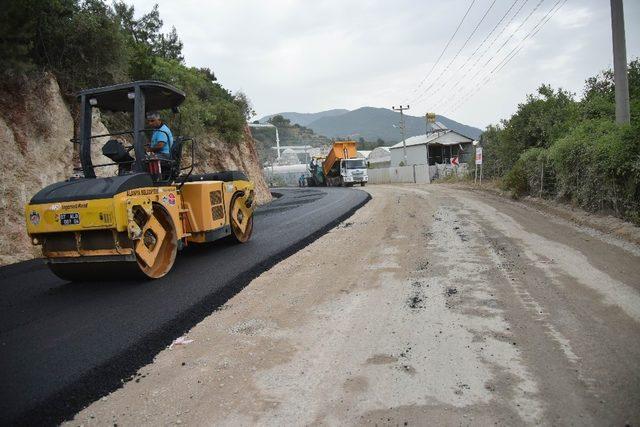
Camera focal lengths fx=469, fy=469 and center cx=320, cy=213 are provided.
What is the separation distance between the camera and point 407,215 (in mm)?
11766

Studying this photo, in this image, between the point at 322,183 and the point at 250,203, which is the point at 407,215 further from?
the point at 322,183

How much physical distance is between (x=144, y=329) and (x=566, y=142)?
11.0 meters

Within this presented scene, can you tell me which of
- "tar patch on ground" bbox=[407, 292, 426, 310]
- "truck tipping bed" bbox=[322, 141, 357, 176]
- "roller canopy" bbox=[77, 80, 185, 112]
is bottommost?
"tar patch on ground" bbox=[407, 292, 426, 310]

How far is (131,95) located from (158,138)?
64cm

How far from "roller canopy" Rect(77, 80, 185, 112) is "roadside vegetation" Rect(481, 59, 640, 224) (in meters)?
7.45

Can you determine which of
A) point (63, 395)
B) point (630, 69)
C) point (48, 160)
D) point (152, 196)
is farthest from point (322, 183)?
point (63, 395)

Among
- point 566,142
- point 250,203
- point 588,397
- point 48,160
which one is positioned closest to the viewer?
point 588,397

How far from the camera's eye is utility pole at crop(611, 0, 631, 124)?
34.2 feet

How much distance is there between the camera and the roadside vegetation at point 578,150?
852cm

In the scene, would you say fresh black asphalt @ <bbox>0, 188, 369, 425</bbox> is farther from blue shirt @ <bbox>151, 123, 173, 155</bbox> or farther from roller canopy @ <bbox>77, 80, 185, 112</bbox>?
roller canopy @ <bbox>77, 80, 185, 112</bbox>

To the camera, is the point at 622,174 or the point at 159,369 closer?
the point at 159,369

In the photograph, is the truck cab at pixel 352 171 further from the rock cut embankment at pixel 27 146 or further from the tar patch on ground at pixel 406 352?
the tar patch on ground at pixel 406 352

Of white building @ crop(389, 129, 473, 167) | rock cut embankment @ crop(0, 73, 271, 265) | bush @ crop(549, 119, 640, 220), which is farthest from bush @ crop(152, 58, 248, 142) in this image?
white building @ crop(389, 129, 473, 167)

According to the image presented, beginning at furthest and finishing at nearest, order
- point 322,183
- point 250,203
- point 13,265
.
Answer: point 322,183 → point 250,203 → point 13,265
